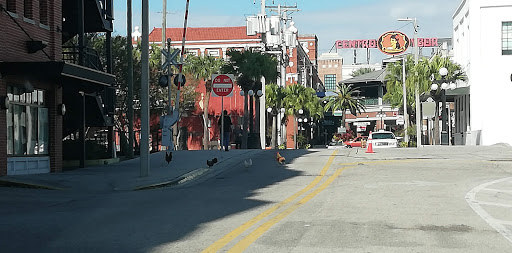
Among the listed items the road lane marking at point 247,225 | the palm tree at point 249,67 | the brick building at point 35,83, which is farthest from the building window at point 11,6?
the palm tree at point 249,67

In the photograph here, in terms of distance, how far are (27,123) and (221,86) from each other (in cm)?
705

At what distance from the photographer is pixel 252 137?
147ft

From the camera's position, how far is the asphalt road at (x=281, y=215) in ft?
A: 30.8

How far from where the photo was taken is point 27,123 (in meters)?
22.8

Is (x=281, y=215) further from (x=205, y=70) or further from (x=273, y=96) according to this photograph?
(x=273, y=96)

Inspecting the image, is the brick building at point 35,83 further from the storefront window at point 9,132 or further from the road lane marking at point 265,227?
the road lane marking at point 265,227

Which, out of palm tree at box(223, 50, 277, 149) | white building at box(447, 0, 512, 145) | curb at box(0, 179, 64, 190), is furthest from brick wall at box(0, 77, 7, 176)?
white building at box(447, 0, 512, 145)

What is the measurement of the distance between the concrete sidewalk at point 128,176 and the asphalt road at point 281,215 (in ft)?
2.13

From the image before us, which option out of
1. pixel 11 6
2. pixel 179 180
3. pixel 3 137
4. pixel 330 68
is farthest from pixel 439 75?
pixel 330 68

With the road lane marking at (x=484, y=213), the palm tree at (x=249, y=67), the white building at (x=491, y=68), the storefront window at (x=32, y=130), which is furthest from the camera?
the palm tree at (x=249, y=67)

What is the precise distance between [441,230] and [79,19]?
18.2 metres

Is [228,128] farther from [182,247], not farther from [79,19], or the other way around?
[182,247]

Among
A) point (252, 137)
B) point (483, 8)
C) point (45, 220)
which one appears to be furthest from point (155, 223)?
point (483, 8)

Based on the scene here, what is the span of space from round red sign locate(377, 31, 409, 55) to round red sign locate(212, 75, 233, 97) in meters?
83.1
